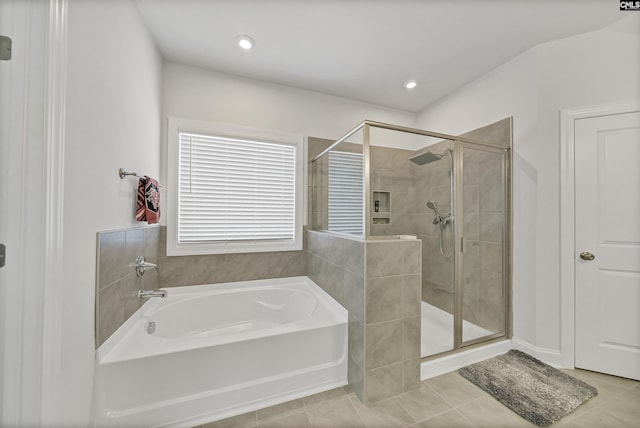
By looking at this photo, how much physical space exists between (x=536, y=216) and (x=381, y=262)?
149 centimetres

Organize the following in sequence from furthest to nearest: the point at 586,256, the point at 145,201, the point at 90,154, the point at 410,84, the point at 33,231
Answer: the point at 410,84 < the point at 586,256 < the point at 145,201 < the point at 90,154 < the point at 33,231

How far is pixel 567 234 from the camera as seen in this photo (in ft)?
5.93

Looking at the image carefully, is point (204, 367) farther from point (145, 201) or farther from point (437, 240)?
point (437, 240)

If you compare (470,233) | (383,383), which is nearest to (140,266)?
(383,383)

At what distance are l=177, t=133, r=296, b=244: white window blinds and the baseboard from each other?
2.29m

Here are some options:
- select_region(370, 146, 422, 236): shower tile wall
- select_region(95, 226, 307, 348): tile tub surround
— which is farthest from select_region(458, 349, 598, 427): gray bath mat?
select_region(95, 226, 307, 348): tile tub surround

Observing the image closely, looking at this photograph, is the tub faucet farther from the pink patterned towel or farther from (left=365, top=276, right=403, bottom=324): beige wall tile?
(left=365, top=276, right=403, bottom=324): beige wall tile

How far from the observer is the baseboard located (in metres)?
1.80

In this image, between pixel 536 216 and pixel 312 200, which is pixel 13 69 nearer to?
pixel 312 200

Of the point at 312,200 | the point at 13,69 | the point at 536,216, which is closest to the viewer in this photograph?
the point at 13,69

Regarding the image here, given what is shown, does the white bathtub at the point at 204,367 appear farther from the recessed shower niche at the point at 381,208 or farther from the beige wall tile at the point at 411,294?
the recessed shower niche at the point at 381,208

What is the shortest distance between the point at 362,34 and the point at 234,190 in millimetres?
1764

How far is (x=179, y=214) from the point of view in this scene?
2.16 m

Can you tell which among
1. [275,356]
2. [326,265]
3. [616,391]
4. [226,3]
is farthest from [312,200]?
[616,391]
